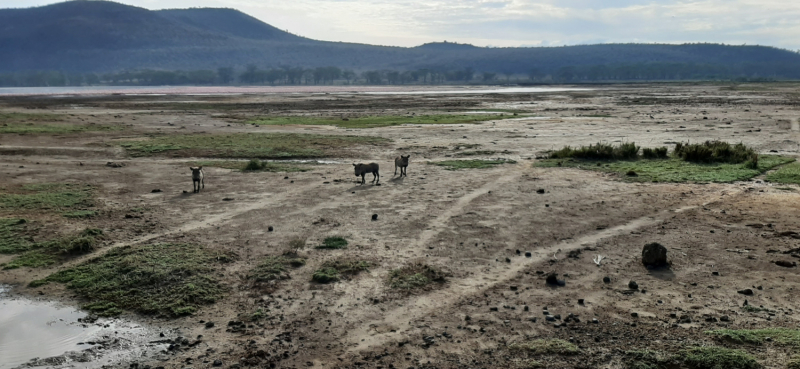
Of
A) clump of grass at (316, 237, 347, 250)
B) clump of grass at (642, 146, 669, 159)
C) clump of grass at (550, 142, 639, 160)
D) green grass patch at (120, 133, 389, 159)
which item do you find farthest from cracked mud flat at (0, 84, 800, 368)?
clump of grass at (642, 146, 669, 159)

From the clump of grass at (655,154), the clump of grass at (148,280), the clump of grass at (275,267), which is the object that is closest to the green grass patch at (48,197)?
the clump of grass at (148,280)

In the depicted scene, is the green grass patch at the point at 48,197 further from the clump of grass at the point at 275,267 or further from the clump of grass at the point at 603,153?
the clump of grass at the point at 603,153

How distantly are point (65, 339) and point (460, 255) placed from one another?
7.57m

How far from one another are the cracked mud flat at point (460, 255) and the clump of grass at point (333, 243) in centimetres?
22

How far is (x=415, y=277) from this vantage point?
11.1 metres

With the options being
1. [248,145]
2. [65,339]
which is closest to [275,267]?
[65,339]

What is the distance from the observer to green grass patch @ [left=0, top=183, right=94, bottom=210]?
55.4ft

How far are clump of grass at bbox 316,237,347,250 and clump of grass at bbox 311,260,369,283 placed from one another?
105 centimetres

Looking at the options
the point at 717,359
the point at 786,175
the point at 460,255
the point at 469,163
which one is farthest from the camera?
the point at 469,163

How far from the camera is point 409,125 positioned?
4200 cm

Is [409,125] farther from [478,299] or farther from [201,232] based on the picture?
[478,299]

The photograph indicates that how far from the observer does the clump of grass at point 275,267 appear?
36.9 ft

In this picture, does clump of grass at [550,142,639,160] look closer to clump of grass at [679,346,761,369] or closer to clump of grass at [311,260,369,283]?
clump of grass at [311,260,369,283]

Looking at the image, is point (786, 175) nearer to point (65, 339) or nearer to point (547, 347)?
point (547, 347)
